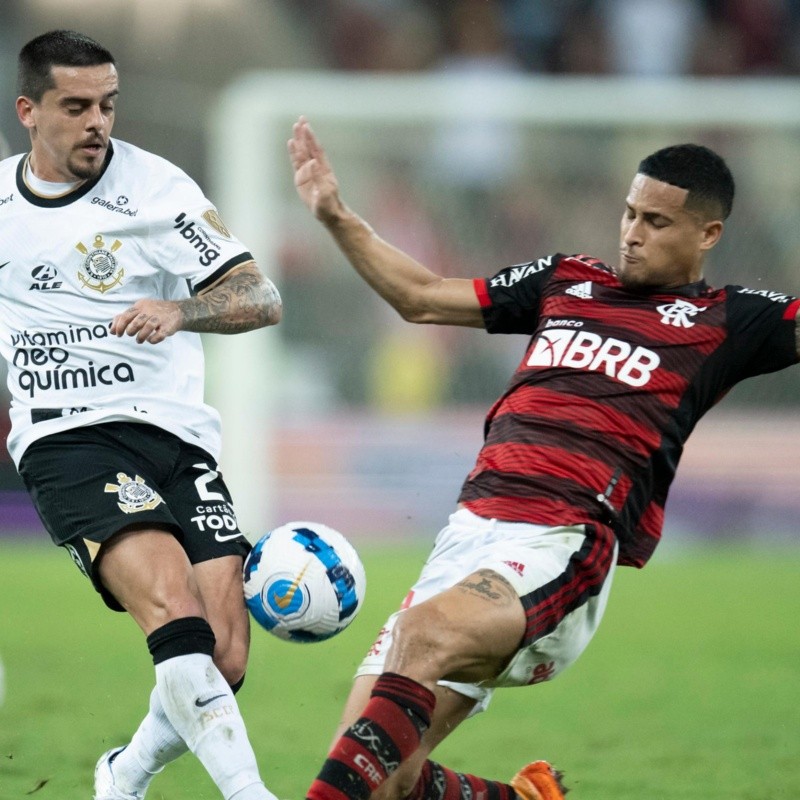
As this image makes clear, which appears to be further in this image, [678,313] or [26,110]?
[26,110]

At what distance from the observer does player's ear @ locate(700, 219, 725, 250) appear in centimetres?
520

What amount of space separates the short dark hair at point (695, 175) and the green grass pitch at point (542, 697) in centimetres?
210

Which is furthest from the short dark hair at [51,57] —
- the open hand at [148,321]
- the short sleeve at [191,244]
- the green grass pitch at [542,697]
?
the green grass pitch at [542,697]

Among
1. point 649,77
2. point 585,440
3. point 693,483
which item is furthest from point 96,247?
point 649,77

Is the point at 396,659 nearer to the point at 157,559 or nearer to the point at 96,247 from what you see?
the point at 157,559

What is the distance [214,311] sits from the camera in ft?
16.7

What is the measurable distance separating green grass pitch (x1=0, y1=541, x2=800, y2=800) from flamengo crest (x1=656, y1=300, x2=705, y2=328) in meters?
1.73

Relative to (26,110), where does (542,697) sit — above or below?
below

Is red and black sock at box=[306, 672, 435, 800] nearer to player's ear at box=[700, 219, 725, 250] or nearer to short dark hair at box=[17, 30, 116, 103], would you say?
player's ear at box=[700, 219, 725, 250]

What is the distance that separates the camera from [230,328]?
5137mm

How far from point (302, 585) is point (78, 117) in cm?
175

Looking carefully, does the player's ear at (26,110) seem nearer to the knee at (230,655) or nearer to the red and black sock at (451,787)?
the knee at (230,655)

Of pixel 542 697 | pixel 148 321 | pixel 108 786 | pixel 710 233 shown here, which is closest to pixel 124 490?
pixel 148 321

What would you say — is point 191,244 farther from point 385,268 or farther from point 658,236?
point 658,236
